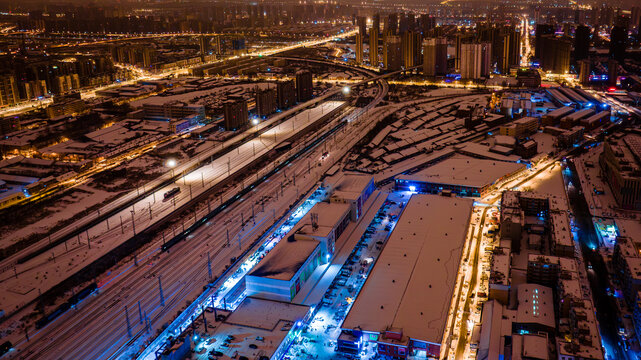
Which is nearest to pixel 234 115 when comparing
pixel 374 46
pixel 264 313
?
pixel 264 313

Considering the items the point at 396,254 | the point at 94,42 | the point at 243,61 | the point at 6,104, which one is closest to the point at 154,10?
the point at 94,42

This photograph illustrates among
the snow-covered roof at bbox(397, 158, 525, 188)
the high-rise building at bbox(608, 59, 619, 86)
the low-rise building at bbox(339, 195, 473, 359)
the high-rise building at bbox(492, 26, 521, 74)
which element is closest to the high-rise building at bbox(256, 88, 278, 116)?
the snow-covered roof at bbox(397, 158, 525, 188)

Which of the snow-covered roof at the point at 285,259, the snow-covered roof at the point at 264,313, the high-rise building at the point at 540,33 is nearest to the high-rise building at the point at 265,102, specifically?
the snow-covered roof at the point at 285,259

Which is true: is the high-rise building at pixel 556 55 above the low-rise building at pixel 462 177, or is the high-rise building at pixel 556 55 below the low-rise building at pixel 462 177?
above

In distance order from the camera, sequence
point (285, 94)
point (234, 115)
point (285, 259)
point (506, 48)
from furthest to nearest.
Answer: point (506, 48), point (285, 94), point (234, 115), point (285, 259)

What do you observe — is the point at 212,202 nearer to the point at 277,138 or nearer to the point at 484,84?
the point at 277,138

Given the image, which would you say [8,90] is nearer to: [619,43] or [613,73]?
[613,73]

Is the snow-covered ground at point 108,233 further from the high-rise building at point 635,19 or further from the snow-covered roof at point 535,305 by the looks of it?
the high-rise building at point 635,19
